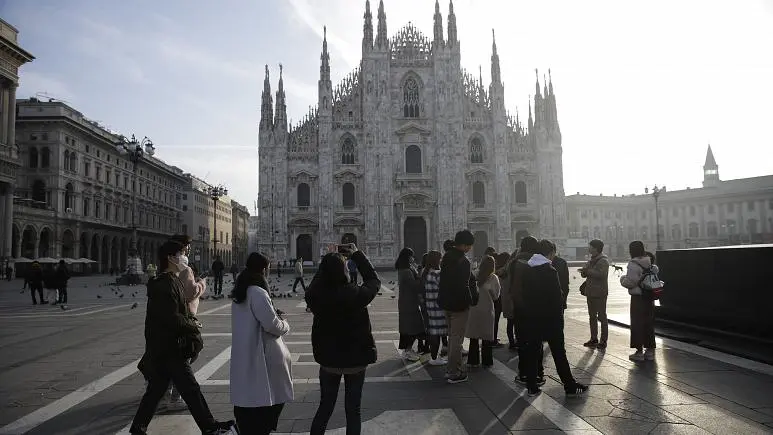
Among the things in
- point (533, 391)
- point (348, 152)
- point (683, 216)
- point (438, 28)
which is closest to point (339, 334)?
point (533, 391)

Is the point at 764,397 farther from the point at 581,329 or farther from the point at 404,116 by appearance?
the point at 404,116

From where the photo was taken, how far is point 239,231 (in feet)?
332

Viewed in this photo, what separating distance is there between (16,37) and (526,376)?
154ft

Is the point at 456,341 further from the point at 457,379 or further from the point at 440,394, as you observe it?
the point at 440,394

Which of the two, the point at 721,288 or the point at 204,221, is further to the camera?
A: the point at 204,221

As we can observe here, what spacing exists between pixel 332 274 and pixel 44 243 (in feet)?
158

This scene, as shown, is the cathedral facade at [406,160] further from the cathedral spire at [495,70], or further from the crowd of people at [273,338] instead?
the crowd of people at [273,338]

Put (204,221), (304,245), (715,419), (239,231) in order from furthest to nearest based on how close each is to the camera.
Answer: (239,231) → (204,221) → (304,245) → (715,419)

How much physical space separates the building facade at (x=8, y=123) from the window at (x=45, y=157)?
18.1 ft

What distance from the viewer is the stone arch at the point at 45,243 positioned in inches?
1654

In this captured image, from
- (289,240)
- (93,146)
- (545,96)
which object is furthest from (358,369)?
(93,146)


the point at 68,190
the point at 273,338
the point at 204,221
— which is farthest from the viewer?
the point at 204,221

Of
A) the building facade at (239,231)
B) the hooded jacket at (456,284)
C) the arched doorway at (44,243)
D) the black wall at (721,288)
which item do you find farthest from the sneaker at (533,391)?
the building facade at (239,231)

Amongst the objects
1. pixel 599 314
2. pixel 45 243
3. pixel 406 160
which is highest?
pixel 406 160
